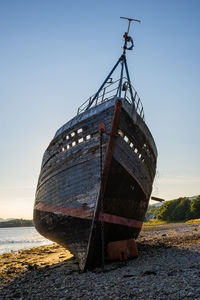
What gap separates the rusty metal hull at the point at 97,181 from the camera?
703cm

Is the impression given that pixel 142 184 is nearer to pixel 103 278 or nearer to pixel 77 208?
pixel 77 208

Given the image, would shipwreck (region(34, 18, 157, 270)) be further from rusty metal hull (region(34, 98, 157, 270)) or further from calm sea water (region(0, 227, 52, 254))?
calm sea water (region(0, 227, 52, 254))

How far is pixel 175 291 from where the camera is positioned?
158 inches

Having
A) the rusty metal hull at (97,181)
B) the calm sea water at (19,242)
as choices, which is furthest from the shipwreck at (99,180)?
the calm sea water at (19,242)

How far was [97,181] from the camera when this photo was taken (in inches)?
280

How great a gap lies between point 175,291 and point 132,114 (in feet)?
19.6

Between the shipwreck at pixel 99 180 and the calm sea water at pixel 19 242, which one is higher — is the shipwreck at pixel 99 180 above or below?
above

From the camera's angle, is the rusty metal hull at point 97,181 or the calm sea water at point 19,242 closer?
the rusty metal hull at point 97,181

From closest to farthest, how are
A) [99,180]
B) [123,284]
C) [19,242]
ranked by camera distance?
[123,284] < [99,180] < [19,242]

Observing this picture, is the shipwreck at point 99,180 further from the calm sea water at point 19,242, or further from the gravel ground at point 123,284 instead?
the calm sea water at point 19,242

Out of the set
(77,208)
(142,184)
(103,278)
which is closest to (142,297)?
(103,278)

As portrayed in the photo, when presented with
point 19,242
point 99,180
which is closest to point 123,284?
point 99,180

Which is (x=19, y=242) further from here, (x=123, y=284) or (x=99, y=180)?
(x=123, y=284)

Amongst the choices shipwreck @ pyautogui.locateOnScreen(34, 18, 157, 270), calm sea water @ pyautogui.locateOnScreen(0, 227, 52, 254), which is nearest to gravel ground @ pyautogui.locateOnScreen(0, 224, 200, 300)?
shipwreck @ pyautogui.locateOnScreen(34, 18, 157, 270)
